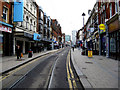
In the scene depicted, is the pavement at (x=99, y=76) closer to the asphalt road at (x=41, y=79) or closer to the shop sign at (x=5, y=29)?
the asphalt road at (x=41, y=79)

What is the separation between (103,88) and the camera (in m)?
4.04

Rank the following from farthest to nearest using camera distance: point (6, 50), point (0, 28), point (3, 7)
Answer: point (6, 50)
point (3, 7)
point (0, 28)

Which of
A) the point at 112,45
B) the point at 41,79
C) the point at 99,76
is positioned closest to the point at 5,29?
the point at 41,79

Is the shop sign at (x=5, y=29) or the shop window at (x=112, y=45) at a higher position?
the shop sign at (x=5, y=29)

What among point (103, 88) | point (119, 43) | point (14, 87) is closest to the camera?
point (103, 88)

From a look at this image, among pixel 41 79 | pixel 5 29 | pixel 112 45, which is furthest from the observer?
pixel 5 29

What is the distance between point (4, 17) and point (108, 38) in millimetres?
15951

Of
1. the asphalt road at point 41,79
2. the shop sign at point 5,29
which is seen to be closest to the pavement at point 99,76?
the asphalt road at point 41,79

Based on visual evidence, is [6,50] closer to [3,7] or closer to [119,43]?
[3,7]

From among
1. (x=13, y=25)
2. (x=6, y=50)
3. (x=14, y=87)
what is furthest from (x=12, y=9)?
(x=14, y=87)

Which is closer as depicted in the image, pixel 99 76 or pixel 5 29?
pixel 99 76

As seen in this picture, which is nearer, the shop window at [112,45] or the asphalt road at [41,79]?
the asphalt road at [41,79]

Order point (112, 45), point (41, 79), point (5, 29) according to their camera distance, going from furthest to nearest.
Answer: point (5, 29)
point (112, 45)
point (41, 79)

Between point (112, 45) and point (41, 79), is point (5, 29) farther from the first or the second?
point (112, 45)
